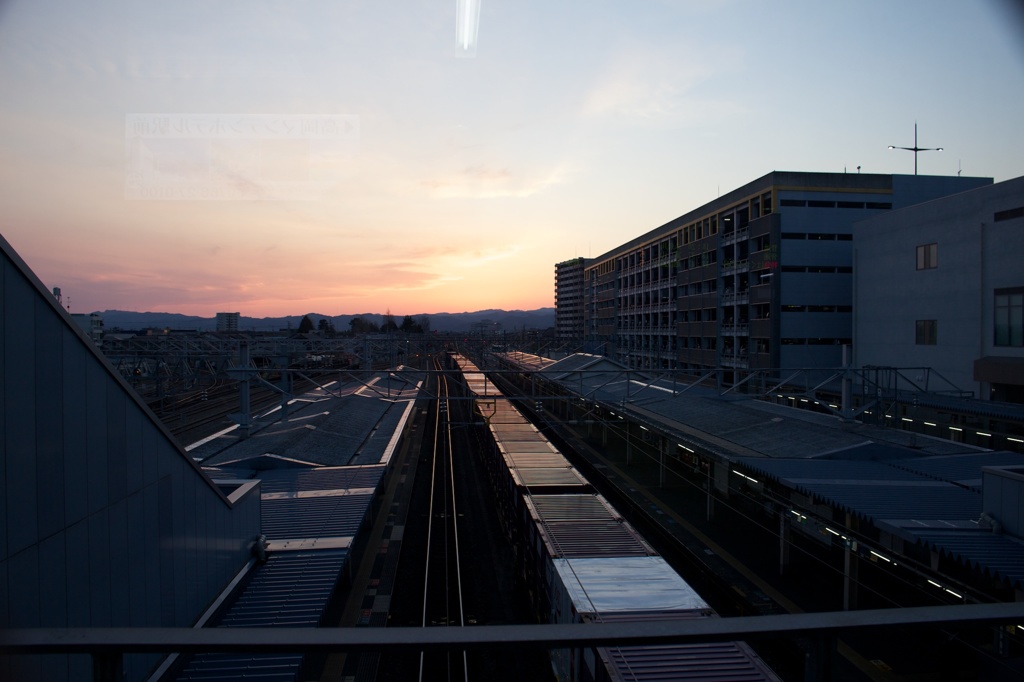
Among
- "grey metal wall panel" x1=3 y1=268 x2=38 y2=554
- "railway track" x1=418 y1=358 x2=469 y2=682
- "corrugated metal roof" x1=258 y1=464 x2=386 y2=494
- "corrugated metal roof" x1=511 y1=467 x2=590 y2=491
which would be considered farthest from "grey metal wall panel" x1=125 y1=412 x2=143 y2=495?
"corrugated metal roof" x1=511 y1=467 x2=590 y2=491

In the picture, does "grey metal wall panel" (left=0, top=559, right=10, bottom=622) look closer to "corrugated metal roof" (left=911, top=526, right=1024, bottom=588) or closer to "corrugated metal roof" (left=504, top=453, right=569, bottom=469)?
"corrugated metal roof" (left=911, top=526, right=1024, bottom=588)

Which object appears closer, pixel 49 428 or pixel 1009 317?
pixel 49 428

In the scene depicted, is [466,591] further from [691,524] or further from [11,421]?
[11,421]

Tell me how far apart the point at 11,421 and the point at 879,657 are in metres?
9.28

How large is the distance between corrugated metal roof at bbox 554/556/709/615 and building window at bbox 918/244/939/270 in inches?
629

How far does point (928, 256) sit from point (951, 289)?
56.0 inches

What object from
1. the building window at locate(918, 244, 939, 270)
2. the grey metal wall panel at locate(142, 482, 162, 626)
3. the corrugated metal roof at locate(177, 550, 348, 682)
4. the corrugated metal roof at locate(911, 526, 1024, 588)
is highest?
the building window at locate(918, 244, 939, 270)

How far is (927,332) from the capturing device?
18.1 metres

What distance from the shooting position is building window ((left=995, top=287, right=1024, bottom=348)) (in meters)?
14.9

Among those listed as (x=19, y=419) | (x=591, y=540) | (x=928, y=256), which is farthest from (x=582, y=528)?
(x=928, y=256)

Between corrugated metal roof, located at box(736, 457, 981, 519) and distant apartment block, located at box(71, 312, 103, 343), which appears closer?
corrugated metal roof, located at box(736, 457, 981, 519)

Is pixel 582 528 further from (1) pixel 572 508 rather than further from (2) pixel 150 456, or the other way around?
(2) pixel 150 456

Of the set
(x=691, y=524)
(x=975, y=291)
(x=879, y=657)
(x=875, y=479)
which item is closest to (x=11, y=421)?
(x=879, y=657)

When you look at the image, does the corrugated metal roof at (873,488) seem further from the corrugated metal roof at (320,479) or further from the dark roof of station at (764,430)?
the corrugated metal roof at (320,479)
